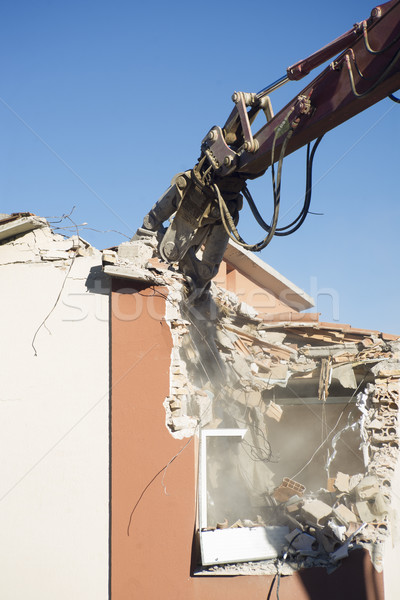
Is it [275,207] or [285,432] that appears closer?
[275,207]

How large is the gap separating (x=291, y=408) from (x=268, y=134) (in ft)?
19.1

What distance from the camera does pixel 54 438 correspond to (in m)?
7.11

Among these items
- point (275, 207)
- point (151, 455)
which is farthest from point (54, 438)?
point (275, 207)

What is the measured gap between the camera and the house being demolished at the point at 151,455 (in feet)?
21.4

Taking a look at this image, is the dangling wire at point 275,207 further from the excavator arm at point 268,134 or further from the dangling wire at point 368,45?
the dangling wire at point 368,45

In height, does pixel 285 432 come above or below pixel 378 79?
below

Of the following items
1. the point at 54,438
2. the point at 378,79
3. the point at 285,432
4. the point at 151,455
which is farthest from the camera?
the point at 285,432

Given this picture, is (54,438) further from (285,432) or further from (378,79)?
(378,79)

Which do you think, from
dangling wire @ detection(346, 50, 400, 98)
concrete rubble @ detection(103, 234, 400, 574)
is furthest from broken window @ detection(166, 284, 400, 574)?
dangling wire @ detection(346, 50, 400, 98)

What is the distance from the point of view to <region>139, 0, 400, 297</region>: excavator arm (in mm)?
4785

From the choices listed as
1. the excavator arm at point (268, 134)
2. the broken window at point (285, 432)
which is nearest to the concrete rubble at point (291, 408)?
the broken window at point (285, 432)

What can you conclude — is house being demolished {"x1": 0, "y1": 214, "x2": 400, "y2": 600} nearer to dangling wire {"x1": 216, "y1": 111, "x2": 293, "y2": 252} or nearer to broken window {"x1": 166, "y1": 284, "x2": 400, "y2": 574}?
broken window {"x1": 166, "y1": 284, "x2": 400, "y2": 574}

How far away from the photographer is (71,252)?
786cm

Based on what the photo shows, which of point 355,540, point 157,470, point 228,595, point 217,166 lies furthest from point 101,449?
point 217,166
